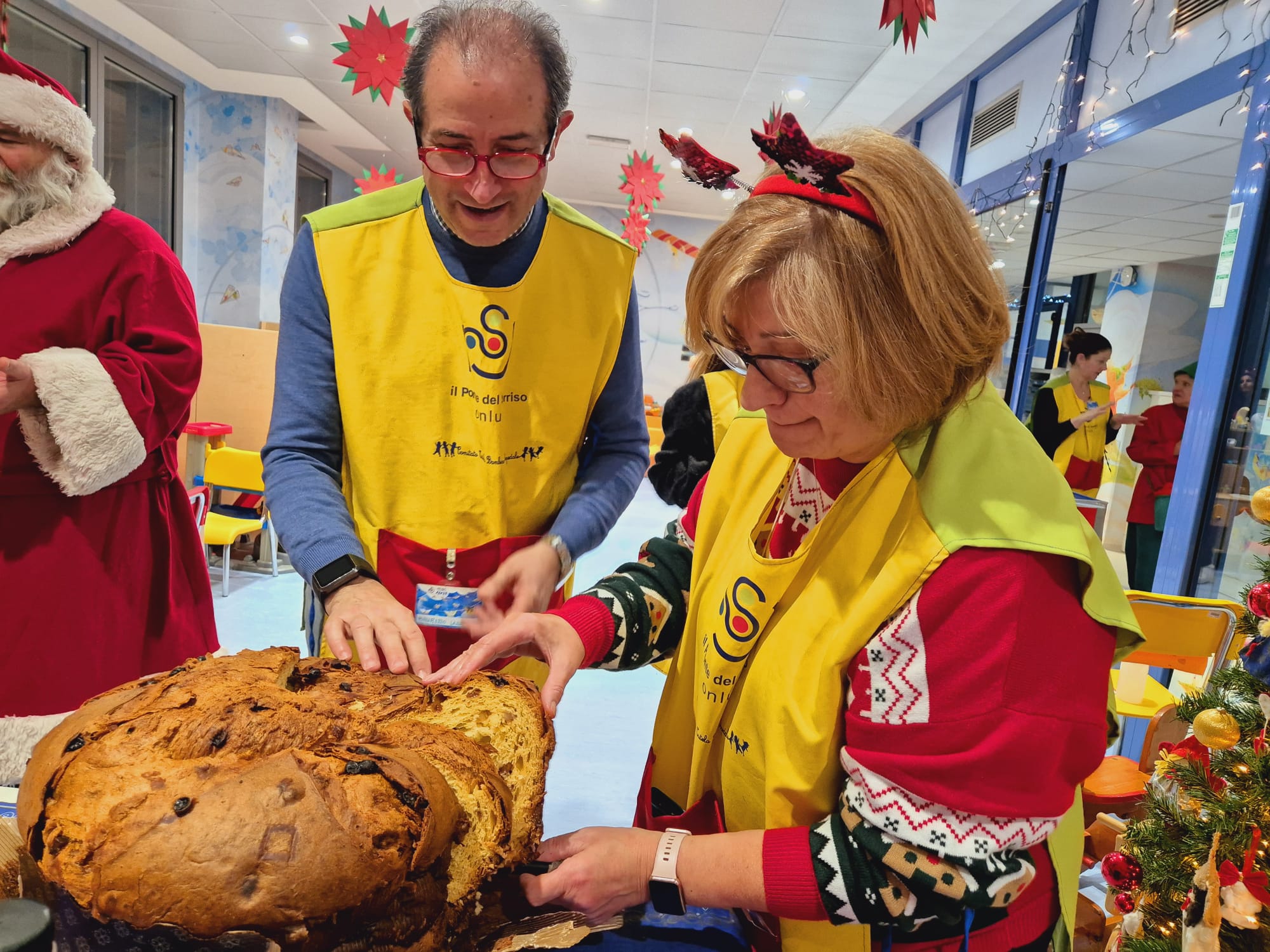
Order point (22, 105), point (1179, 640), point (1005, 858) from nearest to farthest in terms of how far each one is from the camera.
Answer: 1. point (1005, 858)
2. point (22, 105)
3. point (1179, 640)

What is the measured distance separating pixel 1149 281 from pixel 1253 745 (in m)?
3.73

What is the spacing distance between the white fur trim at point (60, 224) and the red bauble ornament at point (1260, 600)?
95.8 inches

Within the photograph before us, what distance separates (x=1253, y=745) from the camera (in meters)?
1.44

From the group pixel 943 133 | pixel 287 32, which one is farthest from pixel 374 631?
pixel 943 133

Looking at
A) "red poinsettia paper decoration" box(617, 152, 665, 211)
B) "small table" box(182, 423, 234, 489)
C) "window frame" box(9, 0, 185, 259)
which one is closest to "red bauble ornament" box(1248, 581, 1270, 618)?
"small table" box(182, 423, 234, 489)

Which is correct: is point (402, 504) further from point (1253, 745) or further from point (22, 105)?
point (1253, 745)

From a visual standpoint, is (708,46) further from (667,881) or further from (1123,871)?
(667,881)

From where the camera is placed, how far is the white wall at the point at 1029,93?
4727 mm

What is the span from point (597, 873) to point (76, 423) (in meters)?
1.32

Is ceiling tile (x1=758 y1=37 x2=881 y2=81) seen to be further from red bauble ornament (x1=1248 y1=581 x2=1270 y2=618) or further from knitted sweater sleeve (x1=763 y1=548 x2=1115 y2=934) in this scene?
knitted sweater sleeve (x1=763 y1=548 x2=1115 y2=934)

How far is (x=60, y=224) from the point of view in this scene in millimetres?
1604

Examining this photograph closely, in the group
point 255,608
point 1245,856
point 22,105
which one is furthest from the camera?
point 255,608

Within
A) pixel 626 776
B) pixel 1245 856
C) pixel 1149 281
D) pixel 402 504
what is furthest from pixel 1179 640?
pixel 1149 281

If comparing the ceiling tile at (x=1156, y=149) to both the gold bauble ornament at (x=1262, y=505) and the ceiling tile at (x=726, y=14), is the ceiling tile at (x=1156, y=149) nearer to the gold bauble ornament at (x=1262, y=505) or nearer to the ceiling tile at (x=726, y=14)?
the ceiling tile at (x=726, y=14)
